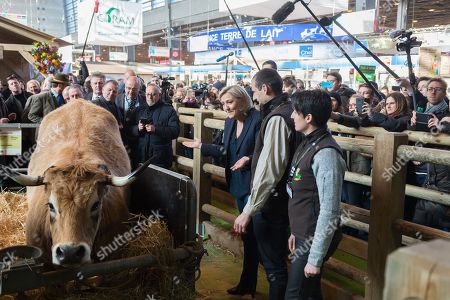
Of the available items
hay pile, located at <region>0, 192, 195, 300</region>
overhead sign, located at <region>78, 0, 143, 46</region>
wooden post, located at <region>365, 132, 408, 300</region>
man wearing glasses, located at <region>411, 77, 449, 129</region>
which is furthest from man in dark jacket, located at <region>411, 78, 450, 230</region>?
overhead sign, located at <region>78, 0, 143, 46</region>

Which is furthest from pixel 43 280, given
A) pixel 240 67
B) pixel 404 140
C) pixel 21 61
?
pixel 240 67

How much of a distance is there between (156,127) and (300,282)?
320 cm

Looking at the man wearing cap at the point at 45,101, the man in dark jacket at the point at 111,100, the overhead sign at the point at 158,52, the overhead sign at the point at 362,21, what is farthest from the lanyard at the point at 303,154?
the overhead sign at the point at 158,52

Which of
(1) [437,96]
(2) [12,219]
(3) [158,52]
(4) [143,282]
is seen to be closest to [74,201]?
(4) [143,282]

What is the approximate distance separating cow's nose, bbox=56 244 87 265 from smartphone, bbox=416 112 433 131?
10.7 ft

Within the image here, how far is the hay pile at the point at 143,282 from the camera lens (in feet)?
10.2

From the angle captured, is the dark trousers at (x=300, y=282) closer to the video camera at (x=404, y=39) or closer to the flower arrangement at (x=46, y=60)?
the video camera at (x=404, y=39)

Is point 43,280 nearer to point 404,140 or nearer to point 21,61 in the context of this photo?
point 404,140

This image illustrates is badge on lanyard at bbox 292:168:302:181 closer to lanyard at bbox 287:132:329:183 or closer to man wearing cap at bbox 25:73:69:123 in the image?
lanyard at bbox 287:132:329:183

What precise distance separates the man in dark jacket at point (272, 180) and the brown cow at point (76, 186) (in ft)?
3.00

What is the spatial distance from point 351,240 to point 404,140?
57.0 inches

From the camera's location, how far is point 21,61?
1413 cm

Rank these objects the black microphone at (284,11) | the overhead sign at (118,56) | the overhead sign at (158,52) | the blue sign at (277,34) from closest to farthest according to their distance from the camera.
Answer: the black microphone at (284,11)
the blue sign at (277,34)
the overhead sign at (158,52)
the overhead sign at (118,56)

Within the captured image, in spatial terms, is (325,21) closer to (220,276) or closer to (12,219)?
(220,276)
